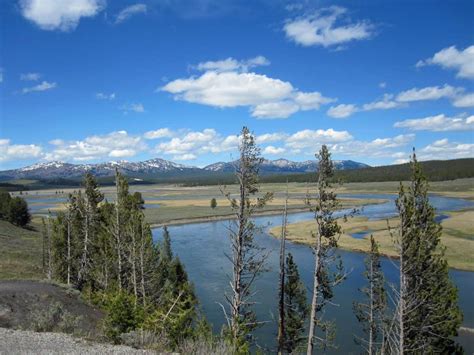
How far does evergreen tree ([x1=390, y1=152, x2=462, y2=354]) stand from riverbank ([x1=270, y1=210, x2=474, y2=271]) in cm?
2580

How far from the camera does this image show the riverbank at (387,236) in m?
58.7

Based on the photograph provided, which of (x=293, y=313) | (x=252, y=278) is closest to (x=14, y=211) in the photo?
(x=293, y=313)

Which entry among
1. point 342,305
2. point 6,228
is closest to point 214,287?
point 342,305

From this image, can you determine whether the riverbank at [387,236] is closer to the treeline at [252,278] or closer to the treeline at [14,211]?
the treeline at [252,278]

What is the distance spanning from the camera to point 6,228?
77125 millimetres

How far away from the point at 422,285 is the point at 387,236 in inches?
2111

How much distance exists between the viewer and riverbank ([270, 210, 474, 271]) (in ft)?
193

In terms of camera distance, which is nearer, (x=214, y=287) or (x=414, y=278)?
(x=414, y=278)

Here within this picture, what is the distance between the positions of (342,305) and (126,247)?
69.4 feet

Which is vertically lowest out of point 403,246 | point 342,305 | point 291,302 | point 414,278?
point 342,305

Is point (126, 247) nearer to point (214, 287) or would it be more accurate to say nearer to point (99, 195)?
point (99, 195)

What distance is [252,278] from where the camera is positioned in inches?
809

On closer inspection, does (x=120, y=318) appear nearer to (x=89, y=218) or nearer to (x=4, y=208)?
(x=89, y=218)

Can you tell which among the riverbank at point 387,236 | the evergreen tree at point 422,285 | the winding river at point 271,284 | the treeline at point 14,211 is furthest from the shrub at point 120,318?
the treeline at point 14,211
